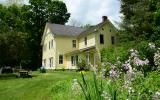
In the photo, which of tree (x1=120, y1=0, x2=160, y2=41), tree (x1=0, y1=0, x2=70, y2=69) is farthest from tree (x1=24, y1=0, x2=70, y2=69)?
tree (x1=120, y1=0, x2=160, y2=41)

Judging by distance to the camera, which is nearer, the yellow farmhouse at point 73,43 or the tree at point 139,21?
the tree at point 139,21

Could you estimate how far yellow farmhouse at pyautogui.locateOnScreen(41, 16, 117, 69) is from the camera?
44.6 m

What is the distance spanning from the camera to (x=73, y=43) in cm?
5072

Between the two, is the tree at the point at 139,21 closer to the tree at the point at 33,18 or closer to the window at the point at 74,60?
the window at the point at 74,60

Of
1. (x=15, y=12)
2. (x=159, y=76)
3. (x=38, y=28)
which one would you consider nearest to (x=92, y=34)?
(x=38, y=28)

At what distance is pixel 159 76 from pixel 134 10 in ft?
104

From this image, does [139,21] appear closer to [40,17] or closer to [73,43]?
[73,43]

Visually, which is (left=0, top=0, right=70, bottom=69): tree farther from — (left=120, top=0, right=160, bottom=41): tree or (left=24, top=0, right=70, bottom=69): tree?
(left=120, top=0, right=160, bottom=41): tree

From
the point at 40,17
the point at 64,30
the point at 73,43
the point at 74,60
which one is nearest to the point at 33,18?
the point at 40,17

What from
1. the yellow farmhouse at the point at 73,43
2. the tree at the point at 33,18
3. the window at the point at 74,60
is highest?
the tree at the point at 33,18

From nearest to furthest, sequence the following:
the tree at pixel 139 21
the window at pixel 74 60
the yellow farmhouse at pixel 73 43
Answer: the tree at pixel 139 21
the yellow farmhouse at pixel 73 43
the window at pixel 74 60

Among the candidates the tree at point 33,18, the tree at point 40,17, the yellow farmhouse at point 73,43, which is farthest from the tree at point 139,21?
the tree at point 40,17

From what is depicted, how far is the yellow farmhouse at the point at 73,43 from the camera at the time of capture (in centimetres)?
4456

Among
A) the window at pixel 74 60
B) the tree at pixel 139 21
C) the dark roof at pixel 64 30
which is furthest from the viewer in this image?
the dark roof at pixel 64 30
